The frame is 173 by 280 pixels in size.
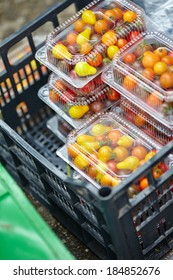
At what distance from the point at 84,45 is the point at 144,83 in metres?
0.38

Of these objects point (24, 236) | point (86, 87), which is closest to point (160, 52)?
point (86, 87)

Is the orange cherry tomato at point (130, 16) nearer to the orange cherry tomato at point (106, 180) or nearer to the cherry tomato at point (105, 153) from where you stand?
the cherry tomato at point (105, 153)

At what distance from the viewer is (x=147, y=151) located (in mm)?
3324

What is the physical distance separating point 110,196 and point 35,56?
1.16 m

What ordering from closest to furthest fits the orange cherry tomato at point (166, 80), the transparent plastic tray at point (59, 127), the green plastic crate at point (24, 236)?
the green plastic crate at point (24, 236) → the orange cherry tomato at point (166, 80) → the transparent plastic tray at point (59, 127)

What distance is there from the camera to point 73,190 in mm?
3186

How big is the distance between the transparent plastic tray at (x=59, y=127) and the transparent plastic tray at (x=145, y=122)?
1.32 ft

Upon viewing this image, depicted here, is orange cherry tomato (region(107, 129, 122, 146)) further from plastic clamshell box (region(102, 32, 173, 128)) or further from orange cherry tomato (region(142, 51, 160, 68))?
orange cherry tomato (region(142, 51, 160, 68))

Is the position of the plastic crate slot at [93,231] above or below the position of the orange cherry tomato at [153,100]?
below

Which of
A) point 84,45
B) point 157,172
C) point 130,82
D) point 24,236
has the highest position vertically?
point 84,45

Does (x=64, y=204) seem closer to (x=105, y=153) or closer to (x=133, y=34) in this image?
(x=105, y=153)

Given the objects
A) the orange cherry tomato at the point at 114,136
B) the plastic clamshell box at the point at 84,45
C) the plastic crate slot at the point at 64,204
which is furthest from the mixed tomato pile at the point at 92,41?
the plastic crate slot at the point at 64,204

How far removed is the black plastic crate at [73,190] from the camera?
299 centimetres

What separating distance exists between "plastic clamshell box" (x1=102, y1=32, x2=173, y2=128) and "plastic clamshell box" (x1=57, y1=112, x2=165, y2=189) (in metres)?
0.14
